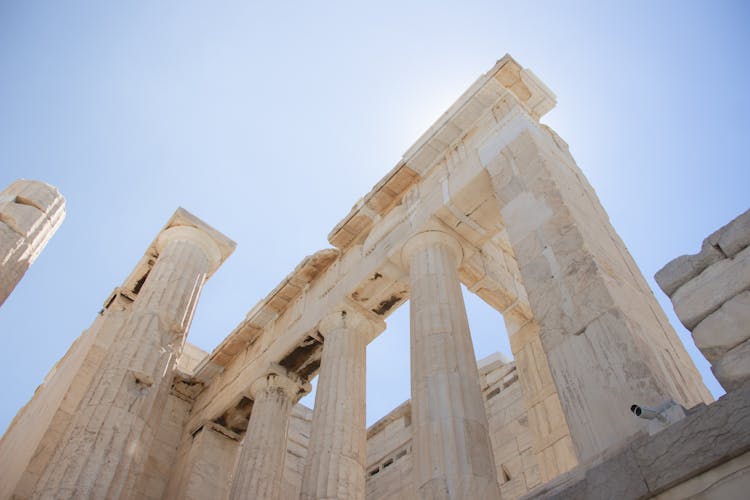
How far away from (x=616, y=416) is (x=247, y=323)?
14.4 meters

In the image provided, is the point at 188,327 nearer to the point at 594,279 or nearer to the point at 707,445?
the point at 594,279

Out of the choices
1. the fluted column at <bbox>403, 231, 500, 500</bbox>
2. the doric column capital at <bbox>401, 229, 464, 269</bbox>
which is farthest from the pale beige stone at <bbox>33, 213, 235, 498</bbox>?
the doric column capital at <bbox>401, 229, 464, 269</bbox>

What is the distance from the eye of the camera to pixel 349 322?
1543 cm

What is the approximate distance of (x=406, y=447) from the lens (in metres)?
19.9

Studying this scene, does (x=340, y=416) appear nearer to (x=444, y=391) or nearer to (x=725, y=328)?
(x=444, y=391)

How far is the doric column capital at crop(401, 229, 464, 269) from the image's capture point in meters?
14.1

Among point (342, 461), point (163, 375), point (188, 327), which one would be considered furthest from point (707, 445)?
point (188, 327)

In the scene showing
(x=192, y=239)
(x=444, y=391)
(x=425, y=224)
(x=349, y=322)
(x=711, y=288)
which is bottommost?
(x=711, y=288)

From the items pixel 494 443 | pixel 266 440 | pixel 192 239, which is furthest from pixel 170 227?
pixel 494 443

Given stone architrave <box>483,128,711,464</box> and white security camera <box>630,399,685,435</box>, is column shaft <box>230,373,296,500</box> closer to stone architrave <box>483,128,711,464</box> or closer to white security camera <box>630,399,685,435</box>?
stone architrave <box>483,128,711,464</box>

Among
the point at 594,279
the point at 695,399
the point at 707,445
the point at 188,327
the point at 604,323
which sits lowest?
the point at 707,445

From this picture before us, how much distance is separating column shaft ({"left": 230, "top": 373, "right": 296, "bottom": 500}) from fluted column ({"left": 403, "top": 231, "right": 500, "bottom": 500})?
568cm

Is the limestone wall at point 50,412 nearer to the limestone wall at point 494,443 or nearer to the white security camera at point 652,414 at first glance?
the limestone wall at point 494,443

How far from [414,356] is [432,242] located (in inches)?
134
